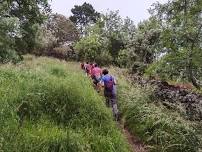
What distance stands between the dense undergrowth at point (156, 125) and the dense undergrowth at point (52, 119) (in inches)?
52.9

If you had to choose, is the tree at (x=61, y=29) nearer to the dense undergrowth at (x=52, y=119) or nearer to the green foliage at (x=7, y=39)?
the green foliage at (x=7, y=39)

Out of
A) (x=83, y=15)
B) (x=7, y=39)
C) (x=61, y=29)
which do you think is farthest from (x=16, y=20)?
(x=83, y=15)

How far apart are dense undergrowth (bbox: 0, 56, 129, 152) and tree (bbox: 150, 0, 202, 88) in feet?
23.5

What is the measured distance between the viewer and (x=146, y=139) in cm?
1430

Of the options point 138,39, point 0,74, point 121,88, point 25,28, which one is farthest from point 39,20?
point 138,39

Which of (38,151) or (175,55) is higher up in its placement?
(175,55)

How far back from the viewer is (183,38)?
20734 millimetres

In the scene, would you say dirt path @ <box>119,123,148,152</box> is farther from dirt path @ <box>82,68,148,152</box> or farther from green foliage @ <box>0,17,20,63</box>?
green foliage @ <box>0,17,20,63</box>

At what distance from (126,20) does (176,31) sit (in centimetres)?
3474

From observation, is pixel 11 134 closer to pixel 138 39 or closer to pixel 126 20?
pixel 138 39

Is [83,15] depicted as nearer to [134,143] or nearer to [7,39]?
[7,39]

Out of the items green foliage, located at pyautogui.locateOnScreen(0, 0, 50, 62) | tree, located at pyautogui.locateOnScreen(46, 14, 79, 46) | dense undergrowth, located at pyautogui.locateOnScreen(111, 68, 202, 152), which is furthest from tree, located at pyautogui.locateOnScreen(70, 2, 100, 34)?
dense undergrowth, located at pyautogui.locateOnScreen(111, 68, 202, 152)

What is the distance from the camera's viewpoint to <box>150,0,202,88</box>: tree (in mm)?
20344

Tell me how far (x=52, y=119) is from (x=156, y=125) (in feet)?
11.8
